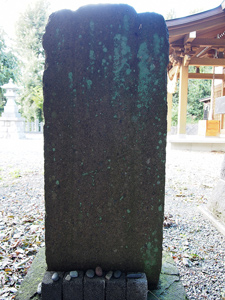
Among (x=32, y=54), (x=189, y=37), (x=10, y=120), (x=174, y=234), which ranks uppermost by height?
(x=32, y=54)

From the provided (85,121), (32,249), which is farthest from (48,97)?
(32,249)

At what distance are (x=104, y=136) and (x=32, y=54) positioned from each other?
23720 mm

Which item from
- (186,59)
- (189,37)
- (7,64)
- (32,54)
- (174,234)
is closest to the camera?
(174,234)

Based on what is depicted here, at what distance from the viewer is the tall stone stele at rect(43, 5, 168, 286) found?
1280 millimetres

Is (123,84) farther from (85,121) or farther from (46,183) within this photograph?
(46,183)

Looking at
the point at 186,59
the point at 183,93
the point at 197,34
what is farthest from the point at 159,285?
the point at 197,34

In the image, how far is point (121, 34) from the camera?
1.27m

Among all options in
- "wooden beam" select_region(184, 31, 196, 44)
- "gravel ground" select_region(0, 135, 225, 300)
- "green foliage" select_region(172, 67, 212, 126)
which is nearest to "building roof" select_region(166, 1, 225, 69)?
"wooden beam" select_region(184, 31, 196, 44)

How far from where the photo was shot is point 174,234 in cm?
254

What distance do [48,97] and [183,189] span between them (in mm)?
3479

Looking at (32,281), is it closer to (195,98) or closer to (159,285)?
(159,285)

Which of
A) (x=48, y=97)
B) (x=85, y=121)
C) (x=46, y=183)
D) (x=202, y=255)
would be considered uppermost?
(x=48, y=97)

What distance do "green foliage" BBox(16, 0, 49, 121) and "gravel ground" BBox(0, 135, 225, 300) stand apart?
1792 centimetres

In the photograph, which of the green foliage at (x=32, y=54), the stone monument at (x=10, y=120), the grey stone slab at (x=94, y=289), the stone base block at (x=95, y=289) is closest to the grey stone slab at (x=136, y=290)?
the stone base block at (x=95, y=289)
